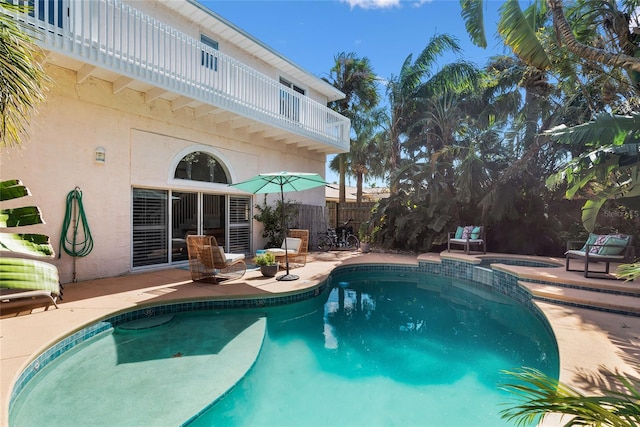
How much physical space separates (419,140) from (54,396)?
1755 centimetres

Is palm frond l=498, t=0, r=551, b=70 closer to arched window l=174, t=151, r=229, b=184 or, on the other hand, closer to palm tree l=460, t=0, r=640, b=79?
palm tree l=460, t=0, r=640, b=79

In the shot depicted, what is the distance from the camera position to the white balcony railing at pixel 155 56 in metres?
6.29

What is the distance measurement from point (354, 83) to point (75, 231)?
15.4 m

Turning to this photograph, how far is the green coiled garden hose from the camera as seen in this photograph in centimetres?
713

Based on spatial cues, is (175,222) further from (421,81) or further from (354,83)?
(354,83)

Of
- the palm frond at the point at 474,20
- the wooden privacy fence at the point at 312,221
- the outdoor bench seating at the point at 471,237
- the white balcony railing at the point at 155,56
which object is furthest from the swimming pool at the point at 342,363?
the palm frond at the point at 474,20

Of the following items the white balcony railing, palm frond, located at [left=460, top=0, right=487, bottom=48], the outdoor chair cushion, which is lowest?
the outdoor chair cushion

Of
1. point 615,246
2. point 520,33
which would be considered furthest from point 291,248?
point 615,246

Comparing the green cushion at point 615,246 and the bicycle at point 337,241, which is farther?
the bicycle at point 337,241

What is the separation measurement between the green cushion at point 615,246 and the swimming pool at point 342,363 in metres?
2.43

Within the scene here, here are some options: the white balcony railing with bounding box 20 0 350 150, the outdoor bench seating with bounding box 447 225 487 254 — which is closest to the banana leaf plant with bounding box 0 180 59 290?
the white balcony railing with bounding box 20 0 350 150

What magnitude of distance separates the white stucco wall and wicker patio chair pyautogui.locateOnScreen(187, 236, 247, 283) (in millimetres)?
2133

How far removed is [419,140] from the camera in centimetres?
1761

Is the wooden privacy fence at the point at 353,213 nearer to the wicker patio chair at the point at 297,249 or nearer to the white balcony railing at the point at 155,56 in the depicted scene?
the white balcony railing at the point at 155,56
